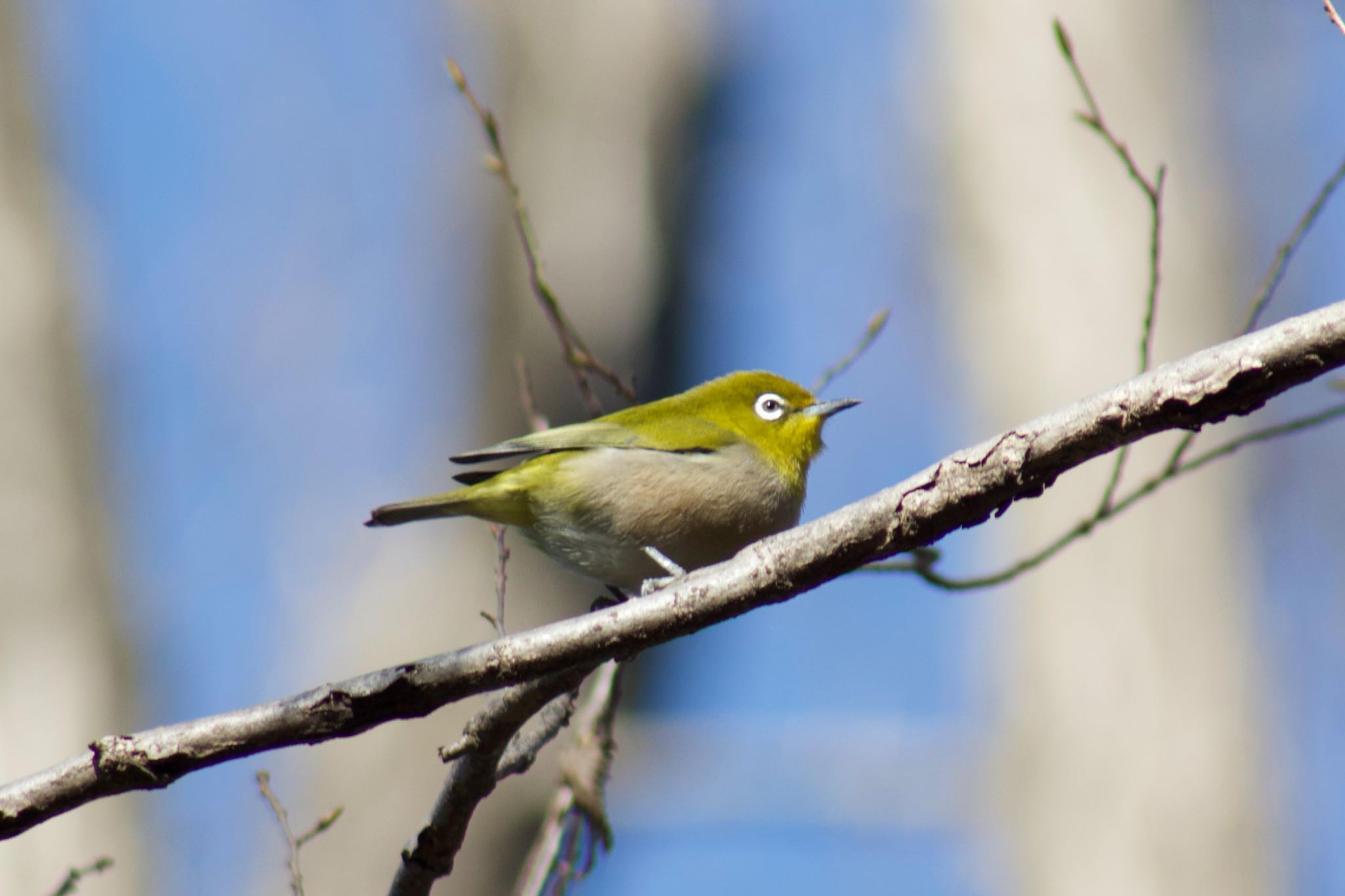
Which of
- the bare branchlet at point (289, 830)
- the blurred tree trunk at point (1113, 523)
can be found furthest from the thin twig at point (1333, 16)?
the blurred tree trunk at point (1113, 523)

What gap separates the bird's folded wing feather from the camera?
4.99 metres

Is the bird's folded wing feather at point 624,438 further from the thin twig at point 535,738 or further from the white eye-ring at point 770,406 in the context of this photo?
the thin twig at point 535,738

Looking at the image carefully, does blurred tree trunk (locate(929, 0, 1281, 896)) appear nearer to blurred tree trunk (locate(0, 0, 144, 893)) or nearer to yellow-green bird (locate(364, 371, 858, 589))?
yellow-green bird (locate(364, 371, 858, 589))

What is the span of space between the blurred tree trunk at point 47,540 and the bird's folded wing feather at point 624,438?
412cm

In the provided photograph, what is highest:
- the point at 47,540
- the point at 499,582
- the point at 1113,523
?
the point at 499,582

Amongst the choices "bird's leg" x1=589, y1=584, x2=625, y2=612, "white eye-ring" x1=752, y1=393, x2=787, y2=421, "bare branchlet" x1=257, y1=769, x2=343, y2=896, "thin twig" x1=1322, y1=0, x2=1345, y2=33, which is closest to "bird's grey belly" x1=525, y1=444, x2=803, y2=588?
"bird's leg" x1=589, y1=584, x2=625, y2=612

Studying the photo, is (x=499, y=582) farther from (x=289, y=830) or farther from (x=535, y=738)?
(x=289, y=830)

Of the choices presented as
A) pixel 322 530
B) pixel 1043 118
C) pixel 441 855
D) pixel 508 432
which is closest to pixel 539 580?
pixel 508 432

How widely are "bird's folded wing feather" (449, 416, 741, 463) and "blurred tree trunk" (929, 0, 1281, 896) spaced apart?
3706mm

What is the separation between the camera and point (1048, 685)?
8.80 meters

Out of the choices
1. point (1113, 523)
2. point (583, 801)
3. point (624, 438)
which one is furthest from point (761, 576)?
point (1113, 523)

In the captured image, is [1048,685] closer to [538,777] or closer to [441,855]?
[538,777]

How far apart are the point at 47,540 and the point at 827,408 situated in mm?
5446

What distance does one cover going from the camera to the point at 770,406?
5.70 meters
